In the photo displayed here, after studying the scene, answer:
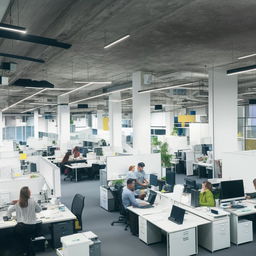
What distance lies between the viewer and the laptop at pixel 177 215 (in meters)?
5.45

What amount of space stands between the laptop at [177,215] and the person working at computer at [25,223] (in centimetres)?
251

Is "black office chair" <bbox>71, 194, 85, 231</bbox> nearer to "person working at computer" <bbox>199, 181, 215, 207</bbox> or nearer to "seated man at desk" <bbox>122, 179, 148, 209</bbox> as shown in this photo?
"seated man at desk" <bbox>122, 179, 148, 209</bbox>

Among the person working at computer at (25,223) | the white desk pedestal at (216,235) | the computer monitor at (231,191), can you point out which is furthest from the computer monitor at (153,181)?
the person working at computer at (25,223)

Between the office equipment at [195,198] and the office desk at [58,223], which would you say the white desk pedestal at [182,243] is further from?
the office desk at [58,223]

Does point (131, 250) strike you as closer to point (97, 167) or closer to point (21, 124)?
point (97, 167)

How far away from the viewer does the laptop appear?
5.45 metres

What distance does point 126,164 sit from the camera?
9.11 meters

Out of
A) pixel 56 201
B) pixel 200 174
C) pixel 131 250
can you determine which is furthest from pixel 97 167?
pixel 131 250

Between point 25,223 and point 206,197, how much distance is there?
11.9 ft

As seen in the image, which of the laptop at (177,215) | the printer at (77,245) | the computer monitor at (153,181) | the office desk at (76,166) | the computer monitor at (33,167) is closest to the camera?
the printer at (77,245)

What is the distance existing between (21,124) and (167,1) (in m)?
32.3

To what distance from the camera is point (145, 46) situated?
7969mm

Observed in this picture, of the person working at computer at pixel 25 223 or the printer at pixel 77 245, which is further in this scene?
the person working at computer at pixel 25 223

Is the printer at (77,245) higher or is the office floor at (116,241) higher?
the printer at (77,245)
